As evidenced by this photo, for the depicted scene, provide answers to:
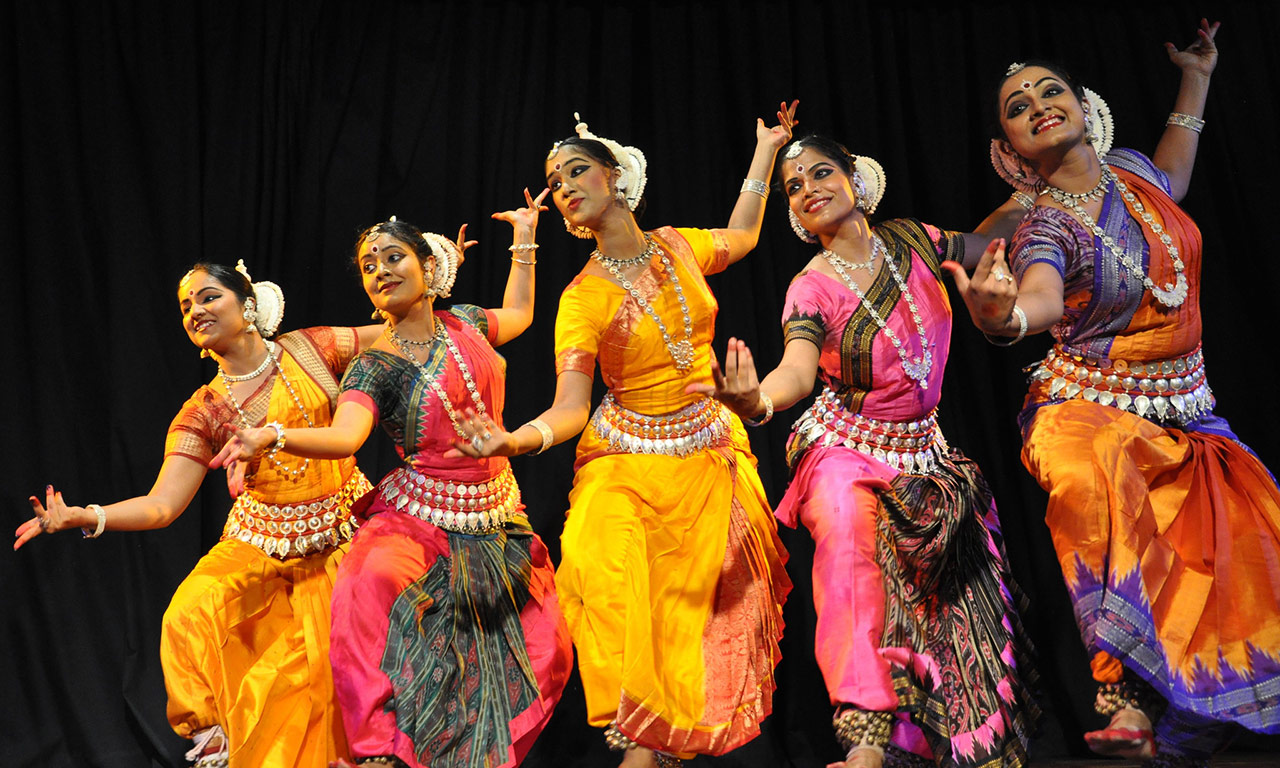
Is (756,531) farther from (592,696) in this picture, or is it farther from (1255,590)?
(1255,590)

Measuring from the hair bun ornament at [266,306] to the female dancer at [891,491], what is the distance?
1.49 meters

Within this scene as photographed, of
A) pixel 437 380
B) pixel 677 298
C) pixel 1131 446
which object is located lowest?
pixel 1131 446

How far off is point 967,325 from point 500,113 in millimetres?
1770

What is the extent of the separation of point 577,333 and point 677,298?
12.2 inches

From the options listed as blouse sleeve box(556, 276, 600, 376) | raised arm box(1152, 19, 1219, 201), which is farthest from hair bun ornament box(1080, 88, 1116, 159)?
blouse sleeve box(556, 276, 600, 376)

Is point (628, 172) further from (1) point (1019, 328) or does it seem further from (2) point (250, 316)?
(1) point (1019, 328)

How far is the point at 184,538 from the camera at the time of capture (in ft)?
13.3

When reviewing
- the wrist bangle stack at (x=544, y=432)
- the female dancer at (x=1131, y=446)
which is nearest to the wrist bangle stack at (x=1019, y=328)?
the female dancer at (x=1131, y=446)

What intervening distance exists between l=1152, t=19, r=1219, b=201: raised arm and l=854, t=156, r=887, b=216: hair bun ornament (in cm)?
85

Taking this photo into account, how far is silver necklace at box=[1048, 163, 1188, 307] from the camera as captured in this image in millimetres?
3115

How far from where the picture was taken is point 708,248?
352cm

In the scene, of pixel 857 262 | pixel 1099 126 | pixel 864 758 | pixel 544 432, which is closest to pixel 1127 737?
pixel 864 758

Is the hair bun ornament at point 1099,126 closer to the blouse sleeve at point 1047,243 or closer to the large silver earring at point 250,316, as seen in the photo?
the blouse sleeve at point 1047,243

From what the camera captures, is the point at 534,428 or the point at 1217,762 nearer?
the point at 534,428
